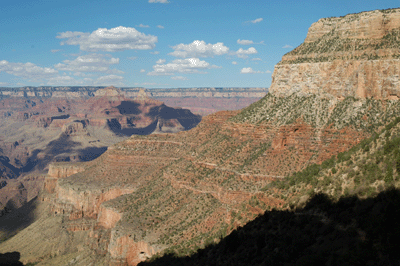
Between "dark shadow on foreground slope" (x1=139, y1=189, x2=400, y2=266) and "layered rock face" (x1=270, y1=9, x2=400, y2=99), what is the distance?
32.3 meters

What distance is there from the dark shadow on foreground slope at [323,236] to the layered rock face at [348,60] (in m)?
32.3

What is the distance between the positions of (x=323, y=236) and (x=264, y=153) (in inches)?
1414

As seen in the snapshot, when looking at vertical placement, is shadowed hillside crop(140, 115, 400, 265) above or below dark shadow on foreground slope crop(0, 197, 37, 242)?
above

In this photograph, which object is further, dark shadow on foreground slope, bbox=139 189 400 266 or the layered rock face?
the layered rock face

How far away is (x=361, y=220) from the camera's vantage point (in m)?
27.9

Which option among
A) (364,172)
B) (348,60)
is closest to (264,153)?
(348,60)

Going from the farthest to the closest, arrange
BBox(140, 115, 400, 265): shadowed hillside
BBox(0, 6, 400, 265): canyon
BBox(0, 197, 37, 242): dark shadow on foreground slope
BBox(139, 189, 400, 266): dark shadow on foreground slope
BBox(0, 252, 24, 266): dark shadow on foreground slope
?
1. BBox(0, 197, 37, 242): dark shadow on foreground slope
2. BBox(0, 252, 24, 266): dark shadow on foreground slope
3. BBox(0, 6, 400, 265): canyon
4. BBox(140, 115, 400, 265): shadowed hillside
5. BBox(139, 189, 400, 266): dark shadow on foreground slope

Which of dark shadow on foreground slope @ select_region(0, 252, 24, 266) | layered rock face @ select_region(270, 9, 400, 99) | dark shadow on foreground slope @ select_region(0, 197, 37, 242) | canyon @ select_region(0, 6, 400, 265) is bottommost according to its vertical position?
dark shadow on foreground slope @ select_region(0, 197, 37, 242)

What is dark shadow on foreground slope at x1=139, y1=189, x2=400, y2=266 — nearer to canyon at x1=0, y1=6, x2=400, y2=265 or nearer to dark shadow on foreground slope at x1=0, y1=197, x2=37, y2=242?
canyon at x1=0, y1=6, x2=400, y2=265

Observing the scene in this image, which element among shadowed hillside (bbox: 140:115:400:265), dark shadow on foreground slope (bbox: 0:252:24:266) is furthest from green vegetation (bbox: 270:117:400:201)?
dark shadow on foreground slope (bbox: 0:252:24:266)

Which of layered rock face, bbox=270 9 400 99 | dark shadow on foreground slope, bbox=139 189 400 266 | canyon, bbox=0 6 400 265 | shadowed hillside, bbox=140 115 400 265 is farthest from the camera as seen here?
layered rock face, bbox=270 9 400 99

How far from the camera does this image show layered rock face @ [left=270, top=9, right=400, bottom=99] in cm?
6266

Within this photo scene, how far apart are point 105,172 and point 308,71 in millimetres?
61258

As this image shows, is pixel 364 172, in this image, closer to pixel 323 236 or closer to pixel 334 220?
pixel 334 220
